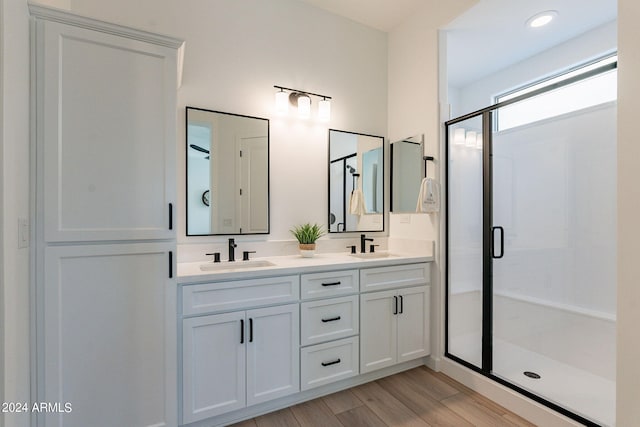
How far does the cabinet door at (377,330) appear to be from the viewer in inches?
87.6

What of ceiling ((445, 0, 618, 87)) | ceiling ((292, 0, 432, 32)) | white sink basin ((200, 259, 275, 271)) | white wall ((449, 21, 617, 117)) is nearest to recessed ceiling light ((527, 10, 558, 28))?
ceiling ((445, 0, 618, 87))

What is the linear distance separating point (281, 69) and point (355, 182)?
45.8 inches

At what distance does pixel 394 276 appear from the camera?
2371 mm

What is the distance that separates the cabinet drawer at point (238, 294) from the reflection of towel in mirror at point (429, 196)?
1.21 metres

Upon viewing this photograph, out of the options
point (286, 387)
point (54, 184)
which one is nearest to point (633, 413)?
point (286, 387)

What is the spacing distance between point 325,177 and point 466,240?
4.20 ft

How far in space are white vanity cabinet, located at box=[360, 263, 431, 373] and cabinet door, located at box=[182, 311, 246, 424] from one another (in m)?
0.89

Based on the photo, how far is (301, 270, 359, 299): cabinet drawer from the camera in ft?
6.63

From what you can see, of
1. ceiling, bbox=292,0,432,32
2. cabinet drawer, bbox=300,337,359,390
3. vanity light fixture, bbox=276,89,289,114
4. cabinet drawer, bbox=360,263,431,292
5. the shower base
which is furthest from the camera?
ceiling, bbox=292,0,432,32

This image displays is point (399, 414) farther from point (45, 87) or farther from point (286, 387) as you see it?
point (45, 87)

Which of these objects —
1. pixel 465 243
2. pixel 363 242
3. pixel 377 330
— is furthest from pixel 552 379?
pixel 363 242

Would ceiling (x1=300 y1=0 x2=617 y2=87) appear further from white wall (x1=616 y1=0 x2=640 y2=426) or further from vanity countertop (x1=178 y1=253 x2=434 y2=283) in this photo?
vanity countertop (x1=178 y1=253 x2=434 y2=283)

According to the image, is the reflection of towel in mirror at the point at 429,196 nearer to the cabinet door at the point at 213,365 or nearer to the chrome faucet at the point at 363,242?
the chrome faucet at the point at 363,242

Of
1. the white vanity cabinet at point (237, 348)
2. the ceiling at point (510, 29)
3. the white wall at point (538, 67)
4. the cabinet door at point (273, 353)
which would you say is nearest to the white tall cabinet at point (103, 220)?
the white vanity cabinet at point (237, 348)
